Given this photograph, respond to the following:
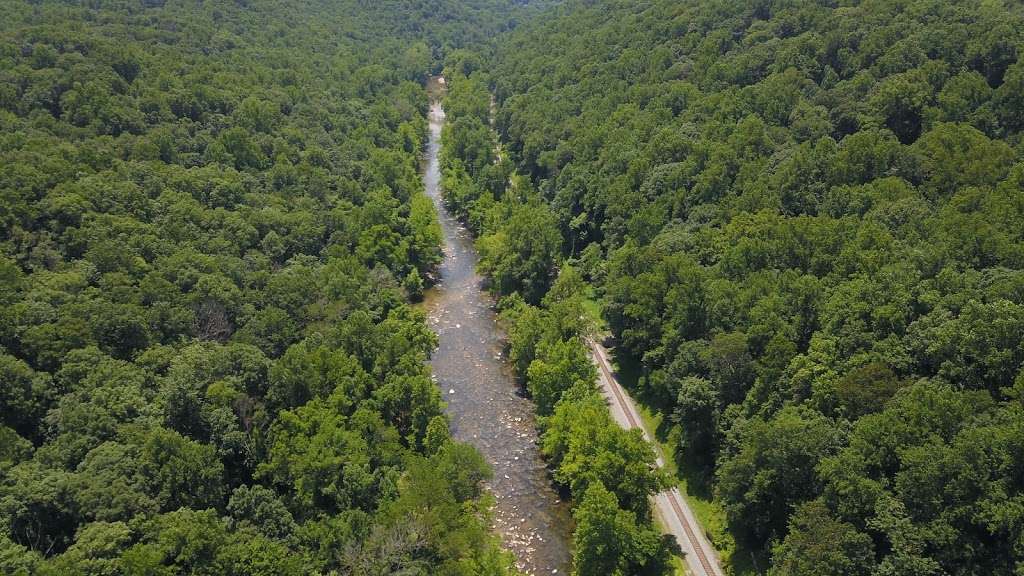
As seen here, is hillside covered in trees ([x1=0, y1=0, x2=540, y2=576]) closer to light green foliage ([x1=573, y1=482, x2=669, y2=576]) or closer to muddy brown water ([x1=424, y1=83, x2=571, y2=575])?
muddy brown water ([x1=424, y1=83, x2=571, y2=575])

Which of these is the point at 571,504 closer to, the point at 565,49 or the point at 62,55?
the point at 62,55

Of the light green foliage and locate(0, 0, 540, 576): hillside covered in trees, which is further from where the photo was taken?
the light green foliage

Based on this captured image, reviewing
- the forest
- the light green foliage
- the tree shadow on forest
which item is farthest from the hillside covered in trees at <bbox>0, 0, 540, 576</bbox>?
the tree shadow on forest

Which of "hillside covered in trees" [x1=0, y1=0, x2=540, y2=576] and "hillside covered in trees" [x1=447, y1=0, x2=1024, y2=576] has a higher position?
"hillside covered in trees" [x1=447, y1=0, x2=1024, y2=576]

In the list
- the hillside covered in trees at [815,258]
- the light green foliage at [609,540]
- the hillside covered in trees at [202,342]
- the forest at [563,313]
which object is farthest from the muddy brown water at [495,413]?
the hillside covered in trees at [815,258]

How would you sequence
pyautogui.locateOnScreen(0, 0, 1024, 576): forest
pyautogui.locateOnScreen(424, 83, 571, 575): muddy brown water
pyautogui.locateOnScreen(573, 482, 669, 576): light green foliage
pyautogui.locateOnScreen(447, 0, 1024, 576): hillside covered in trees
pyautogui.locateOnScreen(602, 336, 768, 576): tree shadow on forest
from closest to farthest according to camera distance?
pyautogui.locateOnScreen(447, 0, 1024, 576): hillside covered in trees, pyautogui.locateOnScreen(0, 0, 1024, 576): forest, pyautogui.locateOnScreen(573, 482, 669, 576): light green foliage, pyautogui.locateOnScreen(602, 336, 768, 576): tree shadow on forest, pyautogui.locateOnScreen(424, 83, 571, 575): muddy brown water

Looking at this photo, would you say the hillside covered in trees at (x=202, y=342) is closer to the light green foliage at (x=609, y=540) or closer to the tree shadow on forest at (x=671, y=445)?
the light green foliage at (x=609, y=540)

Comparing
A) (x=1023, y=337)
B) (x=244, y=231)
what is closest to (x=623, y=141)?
(x=244, y=231)

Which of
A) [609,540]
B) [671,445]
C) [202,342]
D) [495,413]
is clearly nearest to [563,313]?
[495,413]
